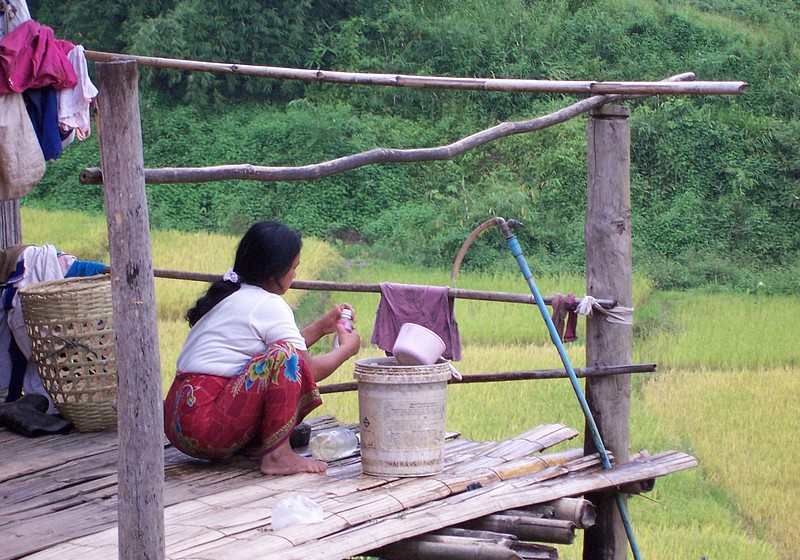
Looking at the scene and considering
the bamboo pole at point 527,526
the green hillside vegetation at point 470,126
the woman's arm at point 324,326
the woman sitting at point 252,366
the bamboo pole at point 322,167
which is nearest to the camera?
the bamboo pole at point 322,167

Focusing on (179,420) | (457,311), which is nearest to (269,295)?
(179,420)

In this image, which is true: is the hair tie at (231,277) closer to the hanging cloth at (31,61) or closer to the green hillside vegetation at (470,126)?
the hanging cloth at (31,61)

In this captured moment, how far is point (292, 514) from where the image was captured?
2770mm

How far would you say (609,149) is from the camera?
365cm

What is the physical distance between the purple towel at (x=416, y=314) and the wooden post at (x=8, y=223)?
6.61 feet

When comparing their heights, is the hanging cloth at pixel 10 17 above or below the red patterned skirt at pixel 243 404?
above

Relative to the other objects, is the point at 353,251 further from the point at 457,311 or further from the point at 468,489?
the point at 468,489

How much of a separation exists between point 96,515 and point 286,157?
10.6 metres

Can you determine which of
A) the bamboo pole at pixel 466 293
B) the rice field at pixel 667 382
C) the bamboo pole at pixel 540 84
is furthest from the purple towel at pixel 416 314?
the rice field at pixel 667 382

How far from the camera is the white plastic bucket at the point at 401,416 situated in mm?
3223

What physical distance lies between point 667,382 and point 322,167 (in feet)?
17.5

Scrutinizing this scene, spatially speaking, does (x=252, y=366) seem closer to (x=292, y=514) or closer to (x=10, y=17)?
(x=292, y=514)

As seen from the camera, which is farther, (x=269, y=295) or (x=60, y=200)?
(x=60, y=200)

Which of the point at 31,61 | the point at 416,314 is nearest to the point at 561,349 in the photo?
the point at 416,314
